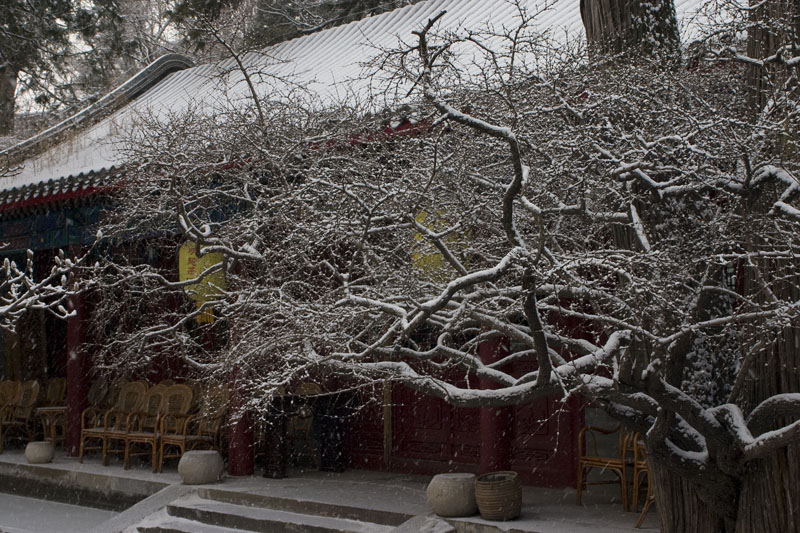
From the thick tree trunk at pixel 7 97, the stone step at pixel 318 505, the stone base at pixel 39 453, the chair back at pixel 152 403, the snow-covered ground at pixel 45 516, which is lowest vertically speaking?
the snow-covered ground at pixel 45 516

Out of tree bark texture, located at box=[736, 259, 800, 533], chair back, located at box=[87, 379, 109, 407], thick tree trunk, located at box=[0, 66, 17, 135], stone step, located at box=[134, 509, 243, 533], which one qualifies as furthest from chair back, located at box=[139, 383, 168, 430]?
thick tree trunk, located at box=[0, 66, 17, 135]

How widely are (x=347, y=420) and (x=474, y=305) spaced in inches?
227

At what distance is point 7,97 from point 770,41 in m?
17.8

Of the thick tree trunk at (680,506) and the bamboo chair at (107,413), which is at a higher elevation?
the bamboo chair at (107,413)

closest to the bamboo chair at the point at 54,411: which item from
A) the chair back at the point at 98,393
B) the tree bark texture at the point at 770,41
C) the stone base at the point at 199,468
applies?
the chair back at the point at 98,393

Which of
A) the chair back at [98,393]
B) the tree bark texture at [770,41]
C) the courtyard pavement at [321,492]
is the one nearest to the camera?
the tree bark texture at [770,41]

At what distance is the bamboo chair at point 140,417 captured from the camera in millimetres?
10969

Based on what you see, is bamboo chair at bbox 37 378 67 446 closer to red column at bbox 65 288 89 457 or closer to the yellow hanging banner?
red column at bbox 65 288 89 457

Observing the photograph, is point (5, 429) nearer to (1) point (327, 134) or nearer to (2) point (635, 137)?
(1) point (327, 134)

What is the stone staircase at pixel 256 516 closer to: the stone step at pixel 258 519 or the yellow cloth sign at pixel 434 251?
the stone step at pixel 258 519

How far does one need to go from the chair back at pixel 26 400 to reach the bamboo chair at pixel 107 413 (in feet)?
4.01

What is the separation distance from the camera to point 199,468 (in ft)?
31.3

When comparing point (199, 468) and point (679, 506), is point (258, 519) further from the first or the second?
point (679, 506)

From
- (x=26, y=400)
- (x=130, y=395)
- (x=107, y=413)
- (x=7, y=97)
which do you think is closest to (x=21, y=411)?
(x=26, y=400)
